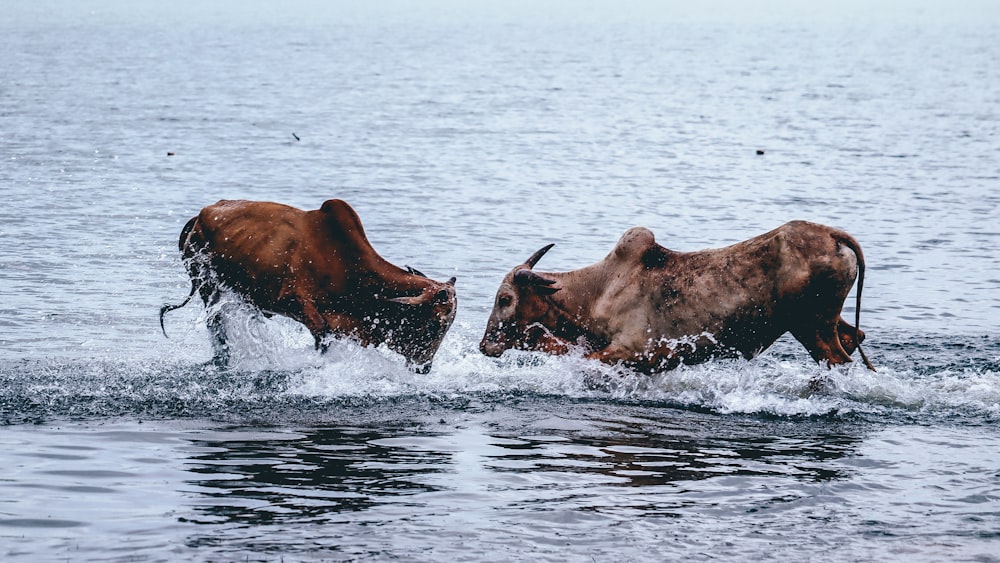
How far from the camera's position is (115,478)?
350 inches

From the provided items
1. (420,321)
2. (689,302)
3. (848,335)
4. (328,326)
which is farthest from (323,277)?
(848,335)

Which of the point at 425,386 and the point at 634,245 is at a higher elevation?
the point at 634,245

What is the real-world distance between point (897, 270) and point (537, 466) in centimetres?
933

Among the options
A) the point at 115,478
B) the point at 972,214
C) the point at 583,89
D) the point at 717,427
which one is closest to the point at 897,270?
the point at 972,214

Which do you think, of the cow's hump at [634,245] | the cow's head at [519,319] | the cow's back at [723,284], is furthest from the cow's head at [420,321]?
the cow's hump at [634,245]

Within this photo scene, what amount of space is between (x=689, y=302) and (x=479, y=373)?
1.87 meters

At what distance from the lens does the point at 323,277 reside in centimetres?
1109

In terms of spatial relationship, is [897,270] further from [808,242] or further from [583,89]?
[583,89]

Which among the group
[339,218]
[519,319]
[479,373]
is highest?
[339,218]

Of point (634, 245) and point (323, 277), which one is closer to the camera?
point (323, 277)

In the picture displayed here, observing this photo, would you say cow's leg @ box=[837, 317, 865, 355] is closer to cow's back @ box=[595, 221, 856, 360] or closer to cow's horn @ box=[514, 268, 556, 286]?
cow's back @ box=[595, 221, 856, 360]

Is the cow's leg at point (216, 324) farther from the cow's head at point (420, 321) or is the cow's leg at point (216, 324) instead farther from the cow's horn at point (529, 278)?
the cow's horn at point (529, 278)

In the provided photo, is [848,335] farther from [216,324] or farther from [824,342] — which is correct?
[216,324]

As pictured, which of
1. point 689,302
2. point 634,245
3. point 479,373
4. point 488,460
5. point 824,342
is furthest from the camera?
point 479,373
